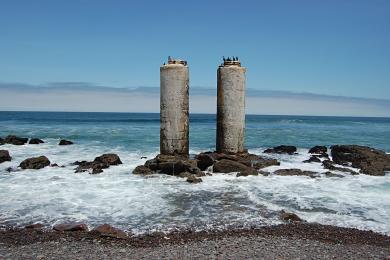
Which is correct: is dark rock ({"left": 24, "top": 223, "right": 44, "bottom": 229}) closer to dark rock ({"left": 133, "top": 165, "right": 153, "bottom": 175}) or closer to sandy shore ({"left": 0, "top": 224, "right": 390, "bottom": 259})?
sandy shore ({"left": 0, "top": 224, "right": 390, "bottom": 259})

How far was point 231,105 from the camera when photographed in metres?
18.3

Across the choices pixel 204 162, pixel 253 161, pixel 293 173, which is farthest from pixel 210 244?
pixel 253 161

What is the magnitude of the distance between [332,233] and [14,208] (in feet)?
27.5

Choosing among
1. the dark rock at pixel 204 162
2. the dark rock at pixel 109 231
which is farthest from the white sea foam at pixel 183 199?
the dark rock at pixel 204 162

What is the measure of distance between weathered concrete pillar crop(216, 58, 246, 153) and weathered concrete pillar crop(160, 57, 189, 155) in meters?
1.49

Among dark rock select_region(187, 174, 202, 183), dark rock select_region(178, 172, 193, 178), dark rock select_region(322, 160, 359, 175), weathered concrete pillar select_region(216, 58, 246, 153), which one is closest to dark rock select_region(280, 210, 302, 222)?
dark rock select_region(187, 174, 202, 183)

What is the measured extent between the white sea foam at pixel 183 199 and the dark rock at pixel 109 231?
581 millimetres

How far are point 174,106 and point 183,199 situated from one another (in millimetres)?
5717

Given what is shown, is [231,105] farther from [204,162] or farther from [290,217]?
[290,217]

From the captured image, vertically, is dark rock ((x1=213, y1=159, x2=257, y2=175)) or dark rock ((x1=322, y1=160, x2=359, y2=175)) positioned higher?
dark rock ((x1=213, y1=159, x2=257, y2=175))

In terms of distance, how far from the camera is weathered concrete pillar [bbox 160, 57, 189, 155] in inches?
704

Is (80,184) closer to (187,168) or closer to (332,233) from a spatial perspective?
(187,168)

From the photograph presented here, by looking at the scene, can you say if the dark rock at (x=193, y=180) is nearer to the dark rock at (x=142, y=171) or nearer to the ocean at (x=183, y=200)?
the ocean at (x=183, y=200)

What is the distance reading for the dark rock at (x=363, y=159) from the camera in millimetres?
18681
